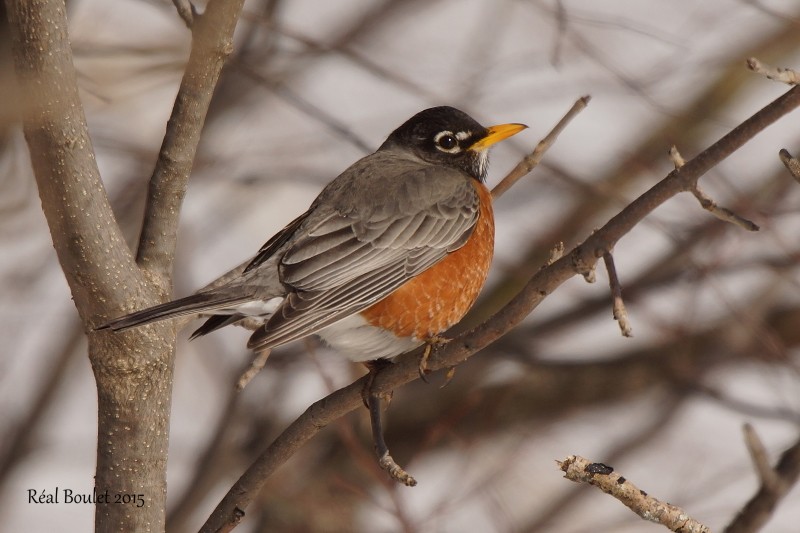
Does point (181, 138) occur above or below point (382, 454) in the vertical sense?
above

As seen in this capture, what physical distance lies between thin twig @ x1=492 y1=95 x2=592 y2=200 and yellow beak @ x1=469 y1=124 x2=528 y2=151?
0.71 meters

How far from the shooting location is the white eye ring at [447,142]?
501cm

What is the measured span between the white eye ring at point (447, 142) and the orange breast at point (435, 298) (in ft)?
2.90

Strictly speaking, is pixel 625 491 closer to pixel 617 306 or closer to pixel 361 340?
pixel 617 306

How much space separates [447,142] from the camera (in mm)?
5027

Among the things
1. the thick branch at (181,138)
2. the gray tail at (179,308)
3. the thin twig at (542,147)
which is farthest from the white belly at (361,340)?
the thick branch at (181,138)

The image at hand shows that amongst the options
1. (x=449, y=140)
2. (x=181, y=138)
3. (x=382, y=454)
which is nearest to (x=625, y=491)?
(x=382, y=454)

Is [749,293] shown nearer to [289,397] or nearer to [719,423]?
[719,423]

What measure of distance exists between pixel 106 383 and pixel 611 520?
3.85 metres

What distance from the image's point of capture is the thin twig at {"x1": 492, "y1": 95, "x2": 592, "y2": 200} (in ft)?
11.2

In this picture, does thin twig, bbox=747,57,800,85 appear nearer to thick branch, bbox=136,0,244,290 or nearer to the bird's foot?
the bird's foot

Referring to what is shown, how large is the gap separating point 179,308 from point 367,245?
4.01ft

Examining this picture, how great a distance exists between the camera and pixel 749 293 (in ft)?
19.7

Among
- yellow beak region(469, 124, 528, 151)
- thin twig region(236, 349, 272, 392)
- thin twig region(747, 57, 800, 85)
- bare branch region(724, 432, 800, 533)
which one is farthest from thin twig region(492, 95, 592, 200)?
bare branch region(724, 432, 800, 533)
